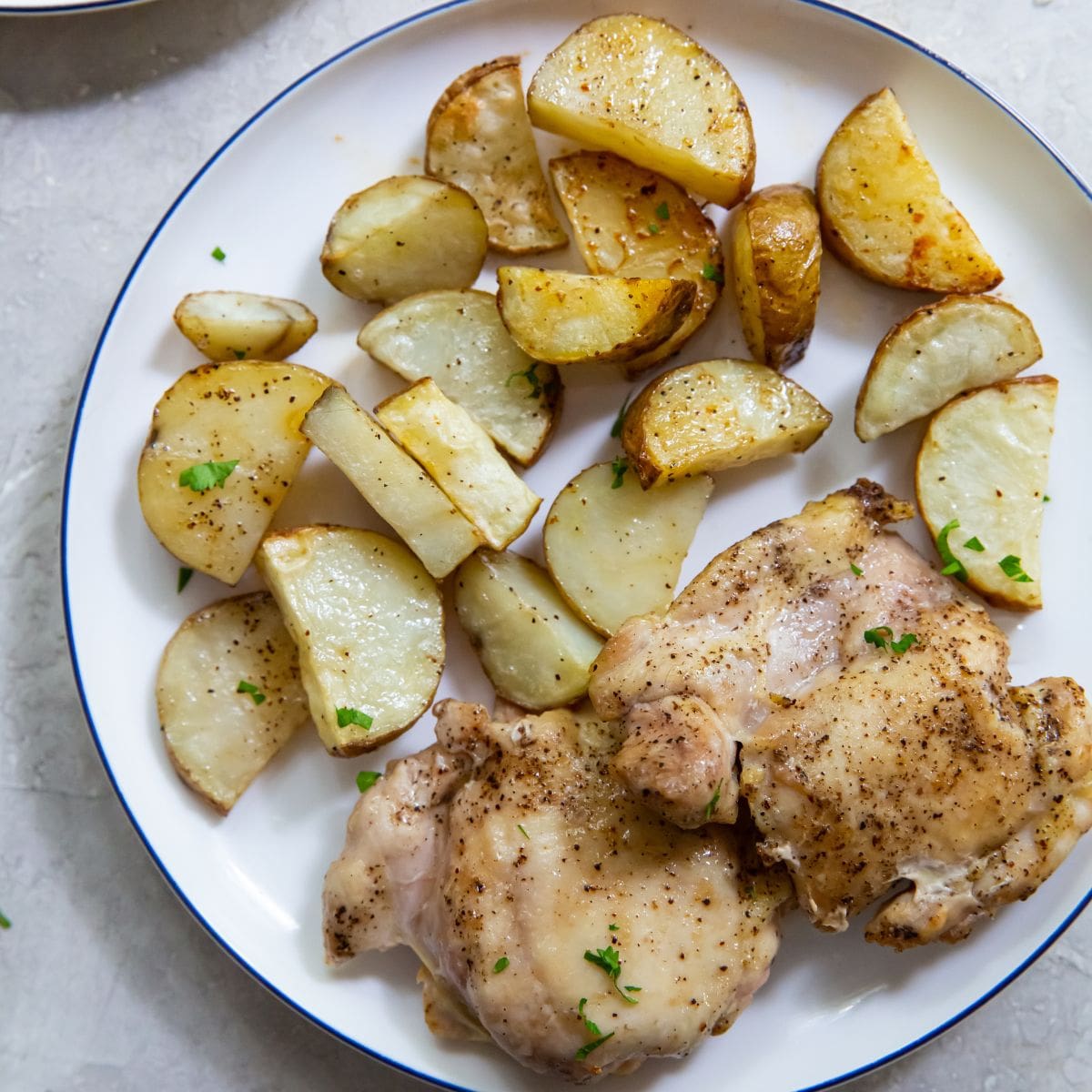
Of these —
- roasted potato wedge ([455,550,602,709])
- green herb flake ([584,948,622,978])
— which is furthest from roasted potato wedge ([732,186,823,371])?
green herb flake ([584,948,622,978])

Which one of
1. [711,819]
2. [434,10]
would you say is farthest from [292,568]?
[434,10]

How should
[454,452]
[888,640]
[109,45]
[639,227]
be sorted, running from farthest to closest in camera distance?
[109,45] → [639,227] → [454,452] → [888,640]

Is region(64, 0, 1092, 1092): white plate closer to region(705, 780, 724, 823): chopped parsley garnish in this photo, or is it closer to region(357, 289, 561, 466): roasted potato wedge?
region(357, 289, 561, 466): roasted potato wedge

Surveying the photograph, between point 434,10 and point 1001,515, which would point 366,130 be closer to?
point 434,10

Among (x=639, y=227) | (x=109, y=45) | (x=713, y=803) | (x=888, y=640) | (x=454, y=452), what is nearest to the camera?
(x=713, y=803)

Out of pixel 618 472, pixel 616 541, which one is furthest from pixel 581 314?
pixel 616 541

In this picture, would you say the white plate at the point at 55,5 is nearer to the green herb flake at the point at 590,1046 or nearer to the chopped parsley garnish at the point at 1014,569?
the chopped parsley garnish at the point at 1014,569

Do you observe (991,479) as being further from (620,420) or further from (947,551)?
(620,420)
